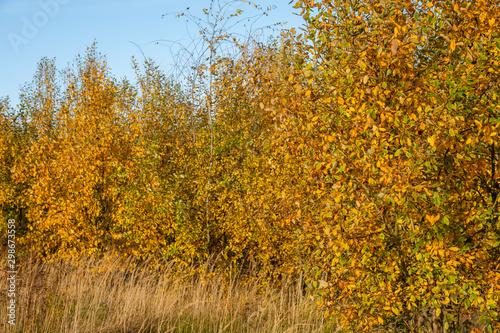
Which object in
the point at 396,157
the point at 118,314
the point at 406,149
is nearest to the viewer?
the point at 406,149

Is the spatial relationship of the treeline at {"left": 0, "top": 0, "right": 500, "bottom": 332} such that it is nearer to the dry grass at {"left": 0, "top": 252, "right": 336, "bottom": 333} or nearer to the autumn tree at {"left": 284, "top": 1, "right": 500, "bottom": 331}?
the autumn tree at {"left": 284, "top": 1, "right": 500, "bottom": 331}

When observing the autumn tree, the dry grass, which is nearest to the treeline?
the autumn tree

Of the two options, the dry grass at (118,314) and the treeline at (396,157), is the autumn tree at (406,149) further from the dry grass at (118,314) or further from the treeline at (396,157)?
the dry grass at (118,314)

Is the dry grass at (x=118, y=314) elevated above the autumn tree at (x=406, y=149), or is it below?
below

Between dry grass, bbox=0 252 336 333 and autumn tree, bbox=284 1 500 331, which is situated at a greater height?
autumn tree, bbox=284 1 500 331

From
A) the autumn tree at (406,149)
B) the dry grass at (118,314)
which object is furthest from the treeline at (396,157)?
the dry grass at (118,314)

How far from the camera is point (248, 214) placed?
10.3m

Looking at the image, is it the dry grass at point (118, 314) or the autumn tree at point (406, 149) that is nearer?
the autumn tree at point (406, 149)

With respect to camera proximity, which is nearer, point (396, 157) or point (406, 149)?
point (406, 149)

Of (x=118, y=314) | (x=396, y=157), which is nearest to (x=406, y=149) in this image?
(x=396, y=157)

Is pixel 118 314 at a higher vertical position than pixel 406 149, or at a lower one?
lower

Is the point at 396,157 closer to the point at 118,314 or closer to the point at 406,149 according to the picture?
the point at 406,149

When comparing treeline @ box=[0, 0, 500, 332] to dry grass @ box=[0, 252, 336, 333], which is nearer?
treeline @ box=[0, 0, 500, 332]

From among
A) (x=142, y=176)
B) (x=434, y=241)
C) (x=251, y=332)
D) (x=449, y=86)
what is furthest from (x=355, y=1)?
(x=142, y=176)
